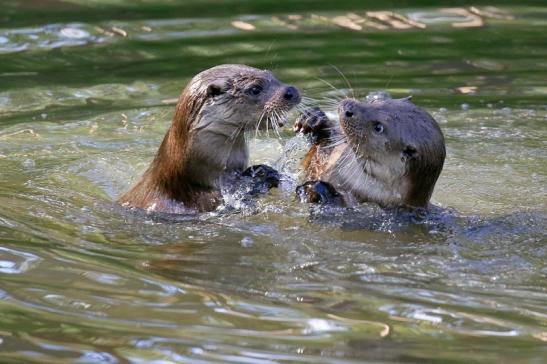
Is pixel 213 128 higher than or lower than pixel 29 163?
higher

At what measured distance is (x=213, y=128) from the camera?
232 inches

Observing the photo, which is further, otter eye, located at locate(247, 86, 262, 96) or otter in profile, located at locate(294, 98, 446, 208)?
otter eye, located at locate(247, 86, 262, 96)

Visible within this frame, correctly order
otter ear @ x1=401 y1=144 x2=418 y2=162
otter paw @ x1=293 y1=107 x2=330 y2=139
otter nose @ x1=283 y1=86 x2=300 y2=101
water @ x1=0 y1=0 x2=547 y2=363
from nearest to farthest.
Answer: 1. water @ x1=0 y1=0 x2=547 y2=363
2. otter ear @ x1=401 y1=144 x2=418 y2=162
3. otter nose @ x1=283 y1=86 x2=300 y2=101
4. otter paw @ x1=293 y1=107 x2=330 y2=139

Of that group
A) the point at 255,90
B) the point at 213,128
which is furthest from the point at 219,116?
the point at 255,90

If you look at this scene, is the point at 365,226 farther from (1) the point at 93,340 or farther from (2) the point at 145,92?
(2) the point at 145,92

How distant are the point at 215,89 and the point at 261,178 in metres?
0.48

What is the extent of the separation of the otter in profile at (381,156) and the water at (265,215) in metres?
0.12

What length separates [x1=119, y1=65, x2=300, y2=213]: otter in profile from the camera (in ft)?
19.3

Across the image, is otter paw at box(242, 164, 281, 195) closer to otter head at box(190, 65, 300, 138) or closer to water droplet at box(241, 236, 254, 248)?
otter head at box(190, 65, 300, 138)

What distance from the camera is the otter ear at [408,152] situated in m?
5.73

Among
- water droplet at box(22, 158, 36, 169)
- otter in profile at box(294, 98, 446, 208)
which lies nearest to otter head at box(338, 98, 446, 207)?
otter in profile at box(294, 98, 446, 208)

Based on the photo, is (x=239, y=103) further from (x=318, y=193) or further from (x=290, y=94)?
(x=318, y=193)

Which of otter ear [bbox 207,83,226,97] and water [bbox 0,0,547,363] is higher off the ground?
otter ear [bbox 207,83,226,97]

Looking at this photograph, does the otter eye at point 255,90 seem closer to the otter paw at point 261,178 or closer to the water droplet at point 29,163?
the otter paw at point 261,178
